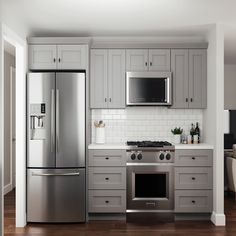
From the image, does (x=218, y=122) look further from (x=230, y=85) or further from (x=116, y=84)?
(x=230, y=85)

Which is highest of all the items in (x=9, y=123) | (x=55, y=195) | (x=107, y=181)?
(x=9, y=123)

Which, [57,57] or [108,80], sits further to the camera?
[108,80]

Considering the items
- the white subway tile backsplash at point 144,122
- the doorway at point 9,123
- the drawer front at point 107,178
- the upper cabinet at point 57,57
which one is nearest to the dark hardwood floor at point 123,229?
the drawer front at point 107,178

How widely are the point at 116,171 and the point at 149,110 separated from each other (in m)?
1.16

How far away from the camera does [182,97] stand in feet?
17.8

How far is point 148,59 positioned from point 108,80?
623mm

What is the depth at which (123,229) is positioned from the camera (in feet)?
15.5

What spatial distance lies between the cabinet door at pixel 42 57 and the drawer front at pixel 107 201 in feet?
5.73

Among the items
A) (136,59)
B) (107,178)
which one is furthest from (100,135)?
(136,59)

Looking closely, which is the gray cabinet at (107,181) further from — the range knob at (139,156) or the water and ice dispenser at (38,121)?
the water and ice dispenser at (38,121)

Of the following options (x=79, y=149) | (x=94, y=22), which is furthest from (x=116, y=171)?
(x=94, y=22)

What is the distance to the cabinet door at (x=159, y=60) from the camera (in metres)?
5.37

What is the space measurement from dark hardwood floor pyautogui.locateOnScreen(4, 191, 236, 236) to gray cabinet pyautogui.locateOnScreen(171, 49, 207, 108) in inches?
63.5

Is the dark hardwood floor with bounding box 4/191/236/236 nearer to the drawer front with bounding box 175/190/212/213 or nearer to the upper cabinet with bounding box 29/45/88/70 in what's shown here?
the drawer front with bounding box 175/190/212/213
